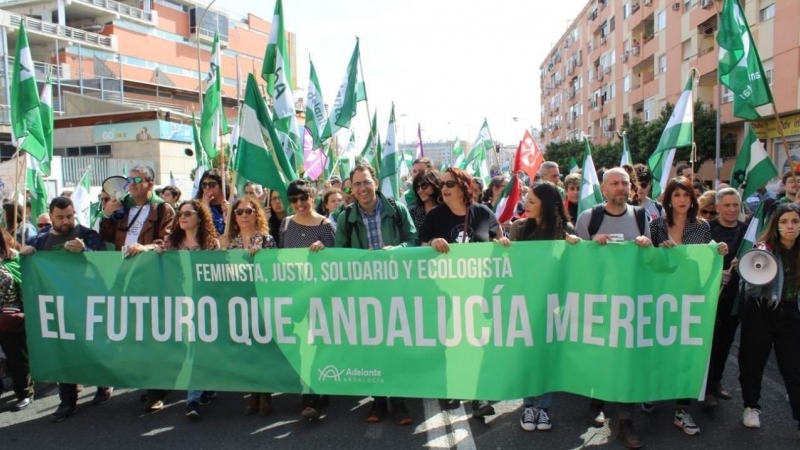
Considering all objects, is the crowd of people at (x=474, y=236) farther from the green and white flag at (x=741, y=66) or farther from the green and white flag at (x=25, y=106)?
the green and white flag at (x=25, y=106)

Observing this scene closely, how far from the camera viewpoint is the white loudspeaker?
3.98 meters

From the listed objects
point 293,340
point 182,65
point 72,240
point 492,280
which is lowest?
point 293,340

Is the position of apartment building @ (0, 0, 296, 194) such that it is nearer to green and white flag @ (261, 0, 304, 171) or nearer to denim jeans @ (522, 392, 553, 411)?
green and white flag @ (261, 0, 304, 171)

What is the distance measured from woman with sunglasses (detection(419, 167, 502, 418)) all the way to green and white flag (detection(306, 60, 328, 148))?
17.9 ft

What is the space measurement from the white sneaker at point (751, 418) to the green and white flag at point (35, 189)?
8.92 metres

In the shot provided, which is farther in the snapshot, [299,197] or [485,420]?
[299,197]

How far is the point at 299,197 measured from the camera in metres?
5.06

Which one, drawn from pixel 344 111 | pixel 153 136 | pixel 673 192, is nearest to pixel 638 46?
pixel 153 136

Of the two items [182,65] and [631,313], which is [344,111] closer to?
[631,313]

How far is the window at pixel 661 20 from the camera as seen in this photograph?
35.8 meters

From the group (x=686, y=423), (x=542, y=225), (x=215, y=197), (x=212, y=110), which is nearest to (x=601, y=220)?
(x=542, y=225)

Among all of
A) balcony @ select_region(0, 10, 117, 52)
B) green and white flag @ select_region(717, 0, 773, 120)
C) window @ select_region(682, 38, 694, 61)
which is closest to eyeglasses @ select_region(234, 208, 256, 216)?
green and white flag @ select_region(717, 0, 773, 120)

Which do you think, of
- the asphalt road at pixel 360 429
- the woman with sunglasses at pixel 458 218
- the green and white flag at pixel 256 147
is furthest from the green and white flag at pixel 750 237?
the green and white flag at pixel 256 147

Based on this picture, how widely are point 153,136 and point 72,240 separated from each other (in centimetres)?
3712
